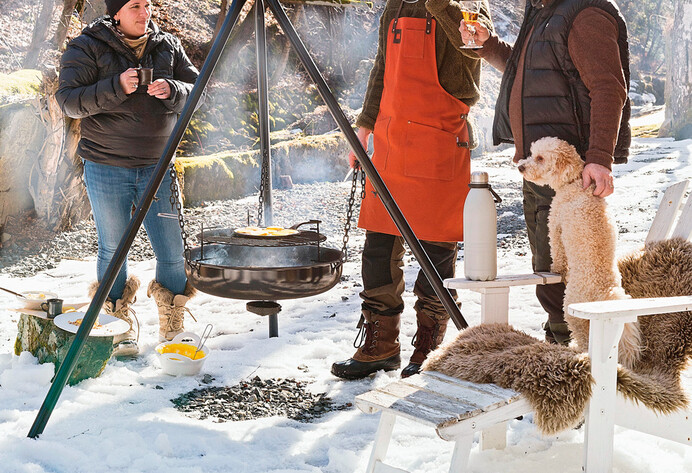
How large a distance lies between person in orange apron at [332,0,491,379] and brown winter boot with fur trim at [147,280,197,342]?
1.02 meters

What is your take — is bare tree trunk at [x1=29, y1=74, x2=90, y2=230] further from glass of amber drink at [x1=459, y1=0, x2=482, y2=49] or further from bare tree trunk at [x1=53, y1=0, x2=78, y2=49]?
glass of amber drink at [x1=459, y1=0, x2=482, y2=49]

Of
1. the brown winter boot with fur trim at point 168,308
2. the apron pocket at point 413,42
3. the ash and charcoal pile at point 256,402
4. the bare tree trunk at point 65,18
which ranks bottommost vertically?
the ash and charcoal pile at point 256,402

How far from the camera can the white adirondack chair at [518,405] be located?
1.83 m

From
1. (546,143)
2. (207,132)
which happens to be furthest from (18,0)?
(546,143)

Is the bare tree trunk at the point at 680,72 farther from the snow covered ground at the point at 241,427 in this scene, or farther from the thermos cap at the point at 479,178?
the thermos cap at the point at 479,178

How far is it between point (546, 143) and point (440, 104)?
2.90ft

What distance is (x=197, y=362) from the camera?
3322 millimetres

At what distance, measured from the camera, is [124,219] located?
3629 millimetres

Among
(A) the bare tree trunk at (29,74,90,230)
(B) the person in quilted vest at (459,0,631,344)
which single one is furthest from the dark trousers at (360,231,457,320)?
(A) the bare tree trunk at (29,74,90,230)

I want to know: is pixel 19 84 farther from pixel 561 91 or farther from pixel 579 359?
pixel 579 359

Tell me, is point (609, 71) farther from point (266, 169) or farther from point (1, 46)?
point (1, 46)

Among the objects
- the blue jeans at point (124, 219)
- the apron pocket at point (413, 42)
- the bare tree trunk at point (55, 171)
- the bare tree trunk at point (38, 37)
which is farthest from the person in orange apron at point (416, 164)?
the bare tree trunk at point (38, 37)

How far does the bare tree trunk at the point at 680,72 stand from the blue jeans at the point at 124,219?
1069cm

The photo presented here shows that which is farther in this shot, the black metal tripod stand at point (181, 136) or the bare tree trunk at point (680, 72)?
the bare tree trunk at point (680, 72)
